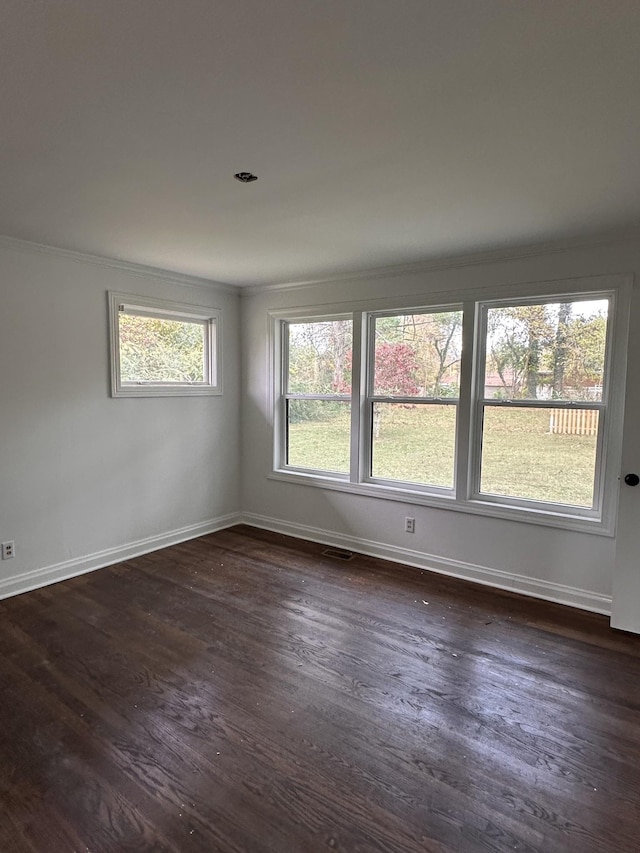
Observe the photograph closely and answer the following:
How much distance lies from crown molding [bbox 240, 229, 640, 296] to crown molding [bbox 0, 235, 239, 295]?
566 millimetres

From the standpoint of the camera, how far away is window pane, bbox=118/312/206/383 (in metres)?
3.96

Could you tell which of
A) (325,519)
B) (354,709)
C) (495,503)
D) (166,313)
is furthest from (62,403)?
(495,503)

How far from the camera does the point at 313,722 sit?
82.5 inches

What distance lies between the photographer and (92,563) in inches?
148

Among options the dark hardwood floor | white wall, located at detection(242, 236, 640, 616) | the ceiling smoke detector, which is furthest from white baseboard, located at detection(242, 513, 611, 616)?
the ceiling smoke detector

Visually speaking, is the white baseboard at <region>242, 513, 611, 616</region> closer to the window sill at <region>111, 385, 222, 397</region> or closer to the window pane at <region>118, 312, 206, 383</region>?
the window sill at <region>111, 385, 222, 397</region>

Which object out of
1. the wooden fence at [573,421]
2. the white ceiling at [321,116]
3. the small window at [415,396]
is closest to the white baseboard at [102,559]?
the small window at [415,396]

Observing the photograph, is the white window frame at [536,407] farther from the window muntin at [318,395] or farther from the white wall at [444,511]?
the window muntin at [318,395]

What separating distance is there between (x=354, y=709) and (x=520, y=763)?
70 cm

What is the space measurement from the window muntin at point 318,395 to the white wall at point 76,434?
87cm

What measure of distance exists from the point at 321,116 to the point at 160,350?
118 inches

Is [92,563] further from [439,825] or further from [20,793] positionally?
[439,825]

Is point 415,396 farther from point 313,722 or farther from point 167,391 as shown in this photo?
point 313,722

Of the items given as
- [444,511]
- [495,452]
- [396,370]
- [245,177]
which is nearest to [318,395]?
[396,370]
